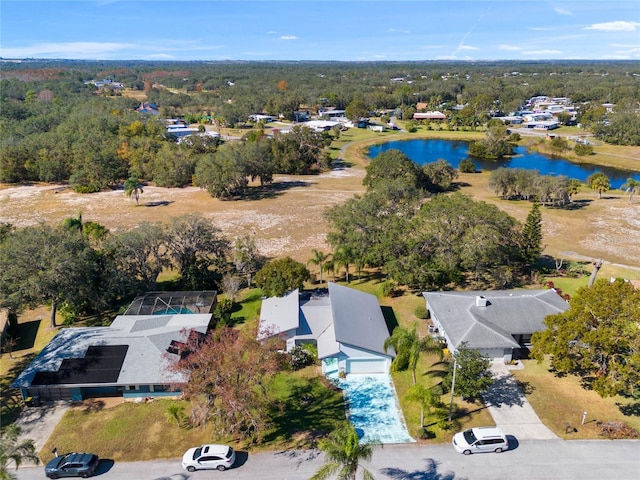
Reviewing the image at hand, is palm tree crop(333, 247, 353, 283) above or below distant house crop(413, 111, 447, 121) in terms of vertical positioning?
below

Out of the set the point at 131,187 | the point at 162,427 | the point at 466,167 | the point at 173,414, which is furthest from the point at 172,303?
the point at 466,167

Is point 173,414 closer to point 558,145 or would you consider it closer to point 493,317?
point 493,317

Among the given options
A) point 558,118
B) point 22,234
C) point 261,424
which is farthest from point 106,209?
point 558,118

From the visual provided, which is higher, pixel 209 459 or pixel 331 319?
pixel 331 319

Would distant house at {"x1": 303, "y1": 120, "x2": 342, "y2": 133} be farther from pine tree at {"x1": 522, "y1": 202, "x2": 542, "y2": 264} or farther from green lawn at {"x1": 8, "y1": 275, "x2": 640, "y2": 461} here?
green lawn at {"x1": 8, "y1": 275, "x2": 640, "y2": 461}

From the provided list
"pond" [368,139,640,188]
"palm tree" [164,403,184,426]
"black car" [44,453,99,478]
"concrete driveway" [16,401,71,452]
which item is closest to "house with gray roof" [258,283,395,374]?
"palm tree" [164,403,184,426]

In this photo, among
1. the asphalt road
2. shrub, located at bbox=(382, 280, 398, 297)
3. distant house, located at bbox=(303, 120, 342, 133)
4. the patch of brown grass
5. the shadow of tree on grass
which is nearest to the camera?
the shadow of tree on grass
